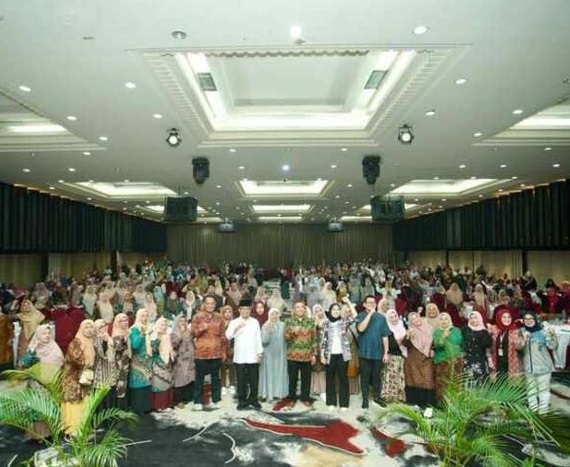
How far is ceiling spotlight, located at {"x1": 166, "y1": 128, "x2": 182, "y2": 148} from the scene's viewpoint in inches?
294

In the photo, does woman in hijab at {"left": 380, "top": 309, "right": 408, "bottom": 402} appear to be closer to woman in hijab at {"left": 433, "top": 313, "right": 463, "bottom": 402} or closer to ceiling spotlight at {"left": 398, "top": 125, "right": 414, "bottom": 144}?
woman in hijab at {"left": 433, "top": 313, "right": 463, "bottom": 402}

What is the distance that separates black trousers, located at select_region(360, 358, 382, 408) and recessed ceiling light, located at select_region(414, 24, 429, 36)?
4.31m

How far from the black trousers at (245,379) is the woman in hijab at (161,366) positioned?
0.98m

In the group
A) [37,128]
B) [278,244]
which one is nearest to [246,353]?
[37,128]

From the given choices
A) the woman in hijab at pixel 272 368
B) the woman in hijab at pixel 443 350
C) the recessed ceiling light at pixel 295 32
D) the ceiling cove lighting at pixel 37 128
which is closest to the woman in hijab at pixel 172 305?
the woman in hijab at pixel 272 368

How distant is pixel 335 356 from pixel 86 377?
324cm

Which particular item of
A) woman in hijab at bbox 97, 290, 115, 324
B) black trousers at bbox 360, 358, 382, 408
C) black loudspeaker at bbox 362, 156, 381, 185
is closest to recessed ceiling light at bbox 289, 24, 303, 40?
black trousers at bbox 360, 358, 382, 408

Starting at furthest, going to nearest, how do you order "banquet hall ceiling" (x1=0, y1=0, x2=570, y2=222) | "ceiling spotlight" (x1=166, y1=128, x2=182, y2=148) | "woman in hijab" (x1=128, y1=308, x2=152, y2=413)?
"ceiling spotlight" (x1=166, y1=128, x2=182, y2=148) → "woman in hijab" (x1=128, y1=308, x2=152, y2=413) → "banquet hall ceiling" (x1=0, y1=0, x2=570, y2=222)

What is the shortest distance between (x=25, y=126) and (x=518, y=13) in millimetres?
8903

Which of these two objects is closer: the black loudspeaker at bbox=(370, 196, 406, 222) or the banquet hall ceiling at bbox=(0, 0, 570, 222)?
the banquet hall ceiling at bbox=(0, 0, 570, 222)

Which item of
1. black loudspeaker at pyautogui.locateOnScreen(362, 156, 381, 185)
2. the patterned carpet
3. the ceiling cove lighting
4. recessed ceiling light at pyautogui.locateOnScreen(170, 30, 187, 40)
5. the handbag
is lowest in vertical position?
the patterned carpet

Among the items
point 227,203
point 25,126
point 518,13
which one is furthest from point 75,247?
point 518,13

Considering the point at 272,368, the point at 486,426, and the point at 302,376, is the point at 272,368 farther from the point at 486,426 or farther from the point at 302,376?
the point at 486,426

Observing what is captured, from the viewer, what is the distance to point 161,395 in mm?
6004
